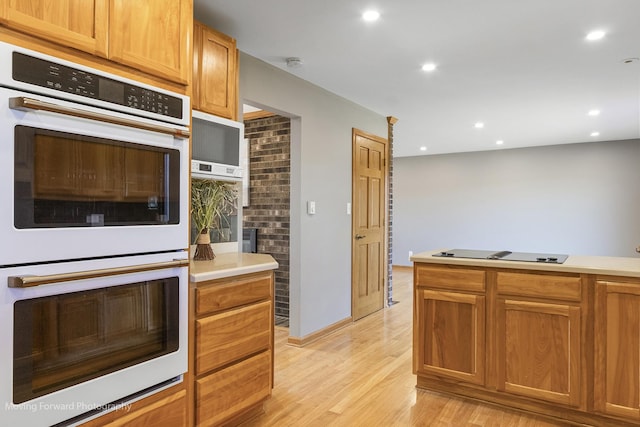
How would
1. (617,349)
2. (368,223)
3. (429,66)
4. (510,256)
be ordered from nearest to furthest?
1. (617,349)
2. (510,256)
3. (429,66)
4. (368,223)

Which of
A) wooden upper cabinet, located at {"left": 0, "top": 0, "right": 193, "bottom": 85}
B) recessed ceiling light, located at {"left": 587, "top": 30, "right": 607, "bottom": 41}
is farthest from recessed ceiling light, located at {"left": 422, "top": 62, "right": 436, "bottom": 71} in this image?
wooden upper cabinet, located at {"left": 0, "top": 0, "right": 193, "bottom": 85}

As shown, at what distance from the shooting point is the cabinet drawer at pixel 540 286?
2268 mm

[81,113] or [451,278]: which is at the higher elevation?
[81,113]

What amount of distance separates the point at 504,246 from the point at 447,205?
129cm

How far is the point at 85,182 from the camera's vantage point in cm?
146

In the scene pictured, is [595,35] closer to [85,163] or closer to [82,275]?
[85,163]

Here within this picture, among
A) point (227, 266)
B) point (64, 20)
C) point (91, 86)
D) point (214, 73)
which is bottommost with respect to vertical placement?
point (227, 266)

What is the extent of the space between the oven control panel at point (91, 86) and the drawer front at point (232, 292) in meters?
0.81

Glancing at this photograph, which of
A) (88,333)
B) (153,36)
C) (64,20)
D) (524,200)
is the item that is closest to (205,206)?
(153,36)

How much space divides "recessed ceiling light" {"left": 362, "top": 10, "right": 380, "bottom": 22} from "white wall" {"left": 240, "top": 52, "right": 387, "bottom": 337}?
1.02 metres

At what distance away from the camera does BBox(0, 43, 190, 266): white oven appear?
128 centimetres

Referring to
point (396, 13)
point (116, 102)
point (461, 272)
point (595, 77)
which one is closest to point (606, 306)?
point (461, 272)

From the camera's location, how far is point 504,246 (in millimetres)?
7613

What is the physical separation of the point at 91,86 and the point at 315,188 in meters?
2.48
